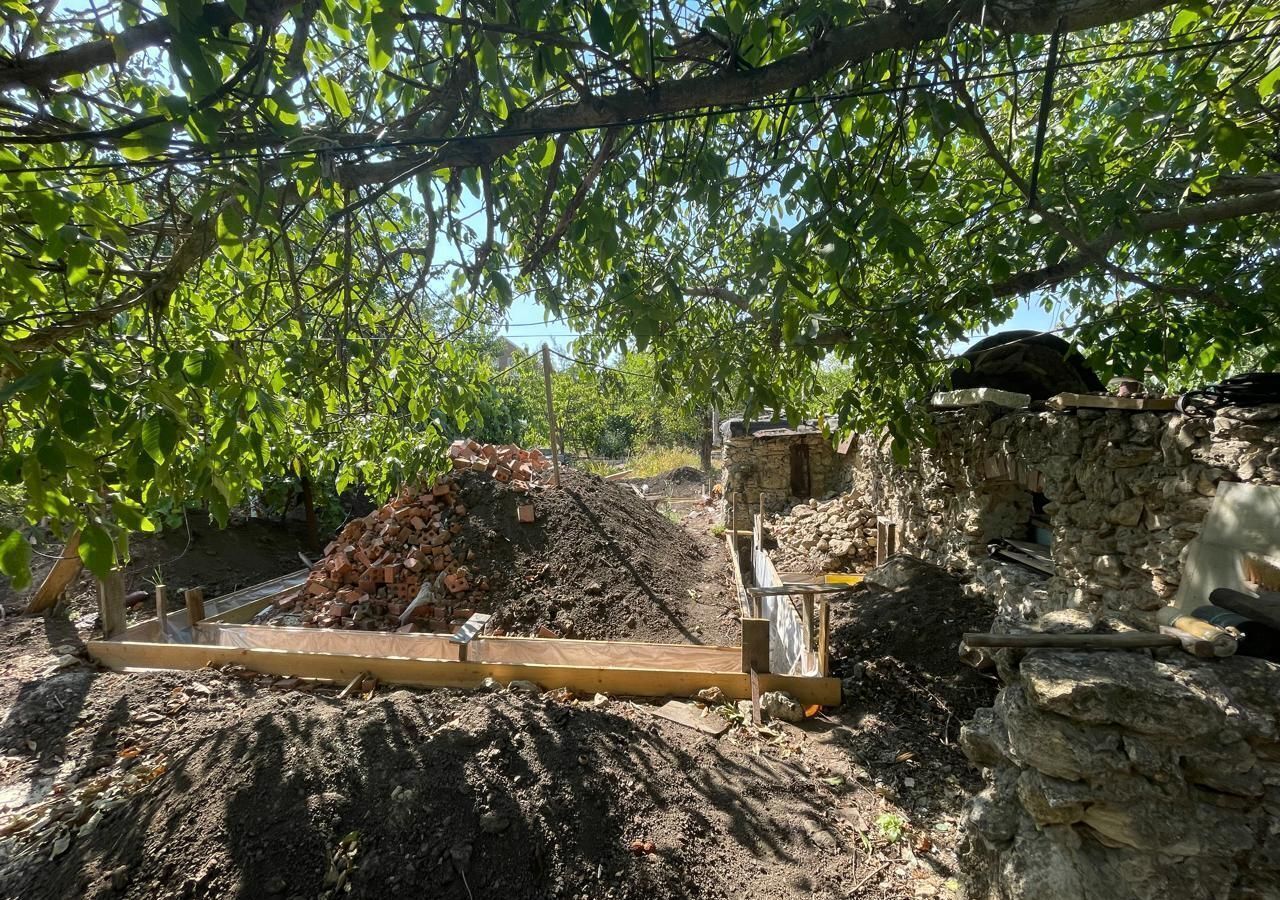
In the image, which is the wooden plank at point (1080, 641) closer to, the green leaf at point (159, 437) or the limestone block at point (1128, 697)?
the limestone block at point (1128, 697)

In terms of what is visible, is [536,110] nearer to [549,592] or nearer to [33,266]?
[33,266]

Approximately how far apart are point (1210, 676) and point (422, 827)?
2.82m

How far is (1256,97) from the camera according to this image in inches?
86.6

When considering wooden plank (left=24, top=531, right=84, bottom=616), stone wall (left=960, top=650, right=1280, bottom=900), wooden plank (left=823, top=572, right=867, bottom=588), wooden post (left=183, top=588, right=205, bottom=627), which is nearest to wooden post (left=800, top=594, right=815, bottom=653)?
stone wall (left=960, top=650, right=1280, bottom=900)

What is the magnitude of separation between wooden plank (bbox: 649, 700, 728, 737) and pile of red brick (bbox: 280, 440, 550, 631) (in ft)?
9.60

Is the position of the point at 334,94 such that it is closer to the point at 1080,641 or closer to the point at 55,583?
the point at 1080,641

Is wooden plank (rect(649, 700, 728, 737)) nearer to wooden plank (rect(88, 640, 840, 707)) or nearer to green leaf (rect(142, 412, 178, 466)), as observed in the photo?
wooden plank (rect(88, 640, 840, 707))

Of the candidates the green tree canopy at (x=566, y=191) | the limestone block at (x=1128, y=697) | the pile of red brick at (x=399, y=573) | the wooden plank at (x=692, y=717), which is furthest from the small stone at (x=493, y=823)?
the pile of red brick at (x=399, y=573)

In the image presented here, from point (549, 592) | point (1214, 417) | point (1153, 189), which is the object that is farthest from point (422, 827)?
point (1153, 189)

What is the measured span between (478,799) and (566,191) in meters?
2.91

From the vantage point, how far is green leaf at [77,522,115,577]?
135cm

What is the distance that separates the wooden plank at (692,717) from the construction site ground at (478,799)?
65 millimetres

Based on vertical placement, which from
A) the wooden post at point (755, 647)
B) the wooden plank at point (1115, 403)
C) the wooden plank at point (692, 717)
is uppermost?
the wooden plank at point (1115, 403)

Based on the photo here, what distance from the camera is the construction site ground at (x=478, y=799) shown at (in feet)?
7.07
